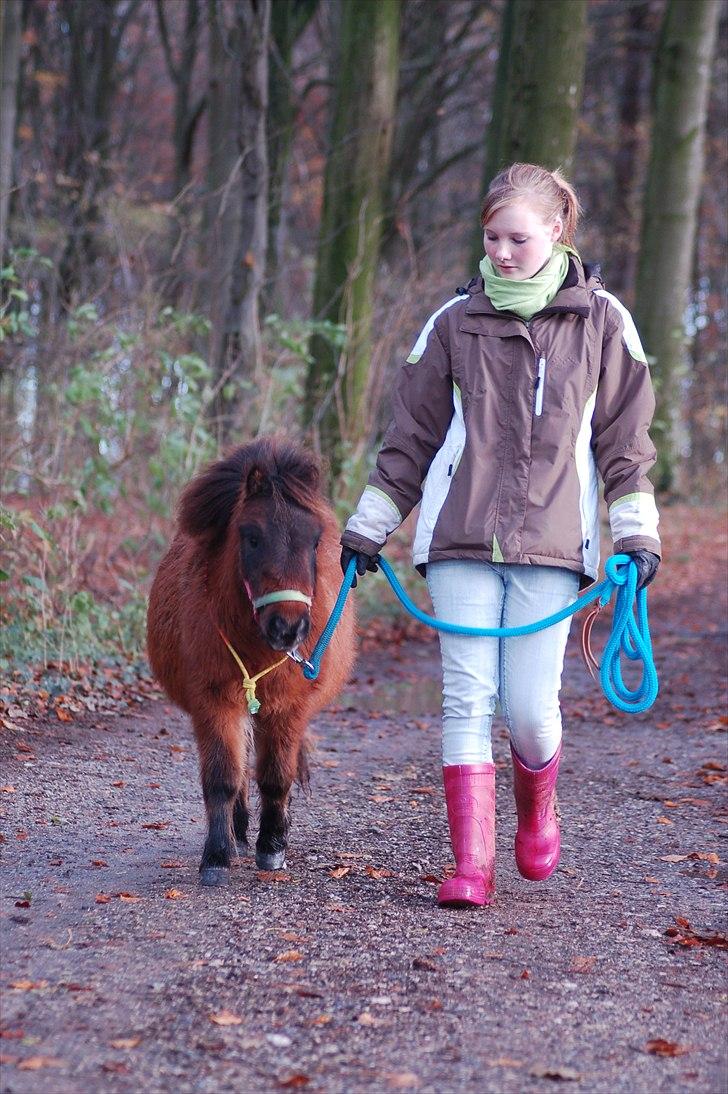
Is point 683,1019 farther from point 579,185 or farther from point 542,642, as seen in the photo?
point 579,185

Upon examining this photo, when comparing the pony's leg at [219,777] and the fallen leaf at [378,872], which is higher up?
the pony's leg at [219,777]

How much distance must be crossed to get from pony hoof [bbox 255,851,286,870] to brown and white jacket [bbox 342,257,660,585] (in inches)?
51.0

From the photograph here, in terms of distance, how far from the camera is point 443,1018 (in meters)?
3.36

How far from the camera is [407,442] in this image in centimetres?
439

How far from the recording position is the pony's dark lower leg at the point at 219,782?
4.57 meters

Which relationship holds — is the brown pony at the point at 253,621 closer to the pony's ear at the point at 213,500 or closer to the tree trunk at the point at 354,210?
the pony's ear at the point at 213,500

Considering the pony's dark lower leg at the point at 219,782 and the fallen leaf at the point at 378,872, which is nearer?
the pony's dark lower leg at the point at 219,782

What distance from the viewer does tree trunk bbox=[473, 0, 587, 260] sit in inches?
464

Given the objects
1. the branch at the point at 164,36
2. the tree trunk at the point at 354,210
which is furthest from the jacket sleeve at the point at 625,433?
the branch at the point at 164,36

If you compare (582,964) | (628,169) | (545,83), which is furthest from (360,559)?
(628,169)

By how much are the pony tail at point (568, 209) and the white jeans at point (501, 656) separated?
112 cm

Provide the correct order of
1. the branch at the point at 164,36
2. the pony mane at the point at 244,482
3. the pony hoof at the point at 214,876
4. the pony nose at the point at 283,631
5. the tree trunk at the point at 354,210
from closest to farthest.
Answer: the pony nose at the point at 283,631
the pony mane at the point at 244,482
the pony hoof at the point at 214,876
the tree trunk at the point at 354,210
the branch at the point at 164,36

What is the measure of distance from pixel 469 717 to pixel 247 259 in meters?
7.44

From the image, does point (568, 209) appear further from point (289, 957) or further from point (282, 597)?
point (289, 957)
